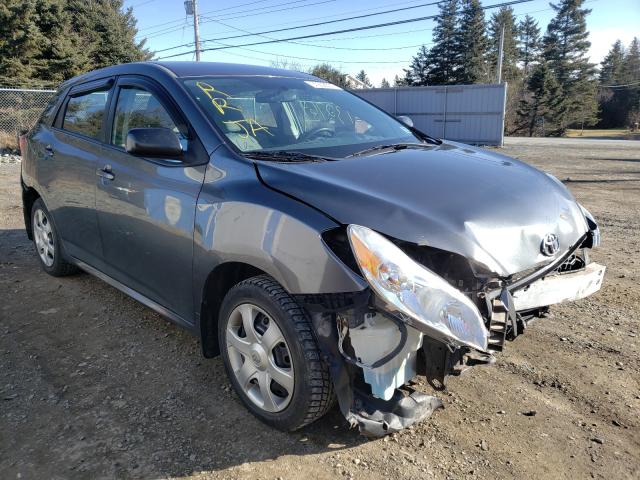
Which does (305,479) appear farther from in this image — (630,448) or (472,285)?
(630,448)

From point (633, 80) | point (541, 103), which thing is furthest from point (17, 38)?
point (633, 80)

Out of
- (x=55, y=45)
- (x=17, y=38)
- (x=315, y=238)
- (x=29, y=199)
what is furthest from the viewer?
(x=55, y=45)

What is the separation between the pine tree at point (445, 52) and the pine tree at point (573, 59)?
32.8 feet

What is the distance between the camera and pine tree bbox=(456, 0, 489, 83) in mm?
52344

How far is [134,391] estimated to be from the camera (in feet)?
9.95

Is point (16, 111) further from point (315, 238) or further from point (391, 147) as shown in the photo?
point (315, 238)

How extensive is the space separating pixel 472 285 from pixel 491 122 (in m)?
20.3

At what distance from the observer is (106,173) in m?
3.50

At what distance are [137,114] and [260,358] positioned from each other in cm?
186

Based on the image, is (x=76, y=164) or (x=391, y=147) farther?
(x=76, y=164)

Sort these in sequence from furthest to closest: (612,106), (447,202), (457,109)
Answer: (612,106)
(457,109)
(447,202)

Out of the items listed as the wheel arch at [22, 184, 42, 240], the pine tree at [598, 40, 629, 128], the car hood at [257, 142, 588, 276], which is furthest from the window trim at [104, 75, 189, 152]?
the pine tree at [598, 40, 629, 128]

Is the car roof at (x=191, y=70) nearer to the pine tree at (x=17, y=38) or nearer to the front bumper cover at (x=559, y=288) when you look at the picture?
the front bumper cover at (x=559, y=288)

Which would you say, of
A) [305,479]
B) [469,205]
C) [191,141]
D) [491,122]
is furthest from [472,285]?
[491,122]
